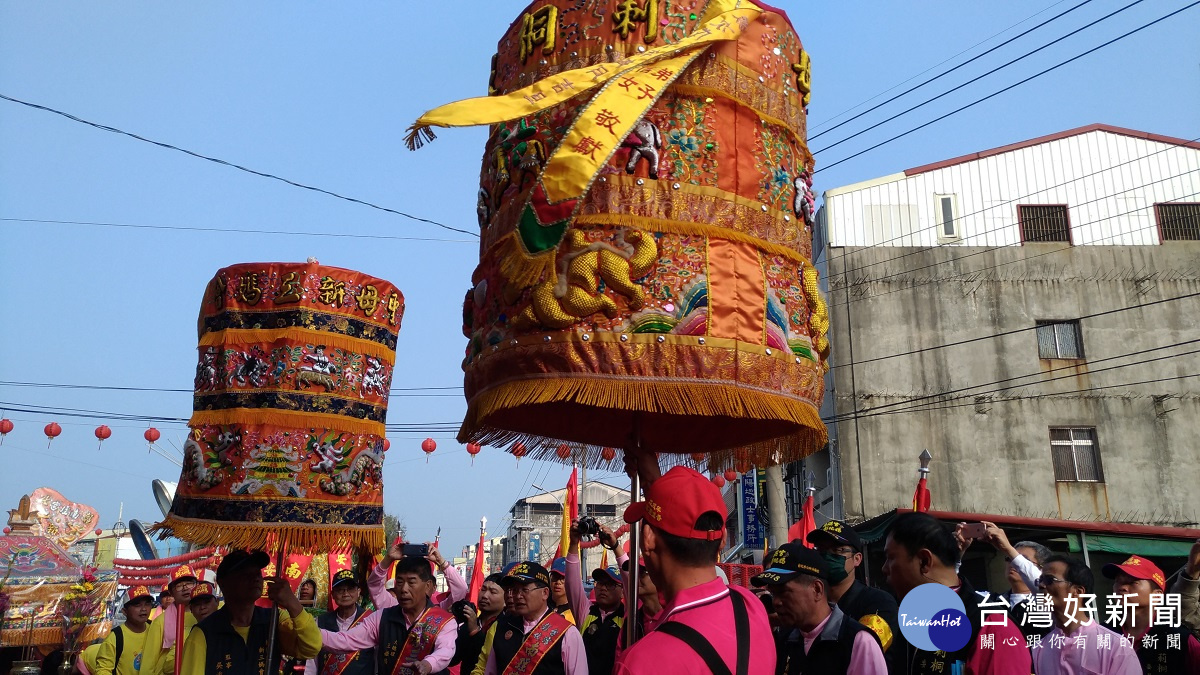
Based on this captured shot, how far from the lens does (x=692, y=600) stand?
2.45 metres

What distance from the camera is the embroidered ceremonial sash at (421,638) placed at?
18.9ft

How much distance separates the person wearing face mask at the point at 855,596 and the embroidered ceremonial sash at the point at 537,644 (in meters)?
1.49

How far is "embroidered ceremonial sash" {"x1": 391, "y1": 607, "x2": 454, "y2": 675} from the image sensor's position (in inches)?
227

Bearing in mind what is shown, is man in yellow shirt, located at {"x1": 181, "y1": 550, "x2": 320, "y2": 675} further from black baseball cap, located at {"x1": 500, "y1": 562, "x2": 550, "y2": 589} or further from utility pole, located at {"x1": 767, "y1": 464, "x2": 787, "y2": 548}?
utility pole, located at {"x1": 767, "y1": 464, "x2": 787, "y2": 548}

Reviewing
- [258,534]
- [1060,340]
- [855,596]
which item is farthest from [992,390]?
[258,534]

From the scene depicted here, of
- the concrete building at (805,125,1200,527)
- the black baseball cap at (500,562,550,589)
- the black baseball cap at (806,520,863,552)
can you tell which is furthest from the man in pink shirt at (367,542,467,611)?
the concrete building at (805,125,1200,527)

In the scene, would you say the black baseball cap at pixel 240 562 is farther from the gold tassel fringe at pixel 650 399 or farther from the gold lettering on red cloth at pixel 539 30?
the gold lettering on red cloth at pixel 539 30

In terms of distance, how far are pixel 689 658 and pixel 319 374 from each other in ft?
13.7

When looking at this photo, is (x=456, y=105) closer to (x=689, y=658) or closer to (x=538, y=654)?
(x=689, y=658)

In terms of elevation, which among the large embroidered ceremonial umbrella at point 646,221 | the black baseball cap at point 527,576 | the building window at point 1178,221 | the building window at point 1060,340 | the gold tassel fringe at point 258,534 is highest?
the building window at point 1178,221

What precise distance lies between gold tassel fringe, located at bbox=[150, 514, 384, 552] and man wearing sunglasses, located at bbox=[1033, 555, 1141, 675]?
398cm

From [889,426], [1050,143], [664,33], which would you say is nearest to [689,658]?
[664,33]

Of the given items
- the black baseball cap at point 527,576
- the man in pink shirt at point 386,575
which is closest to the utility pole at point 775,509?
the man in pink shirt at point 386,575

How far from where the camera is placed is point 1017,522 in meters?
13.7
